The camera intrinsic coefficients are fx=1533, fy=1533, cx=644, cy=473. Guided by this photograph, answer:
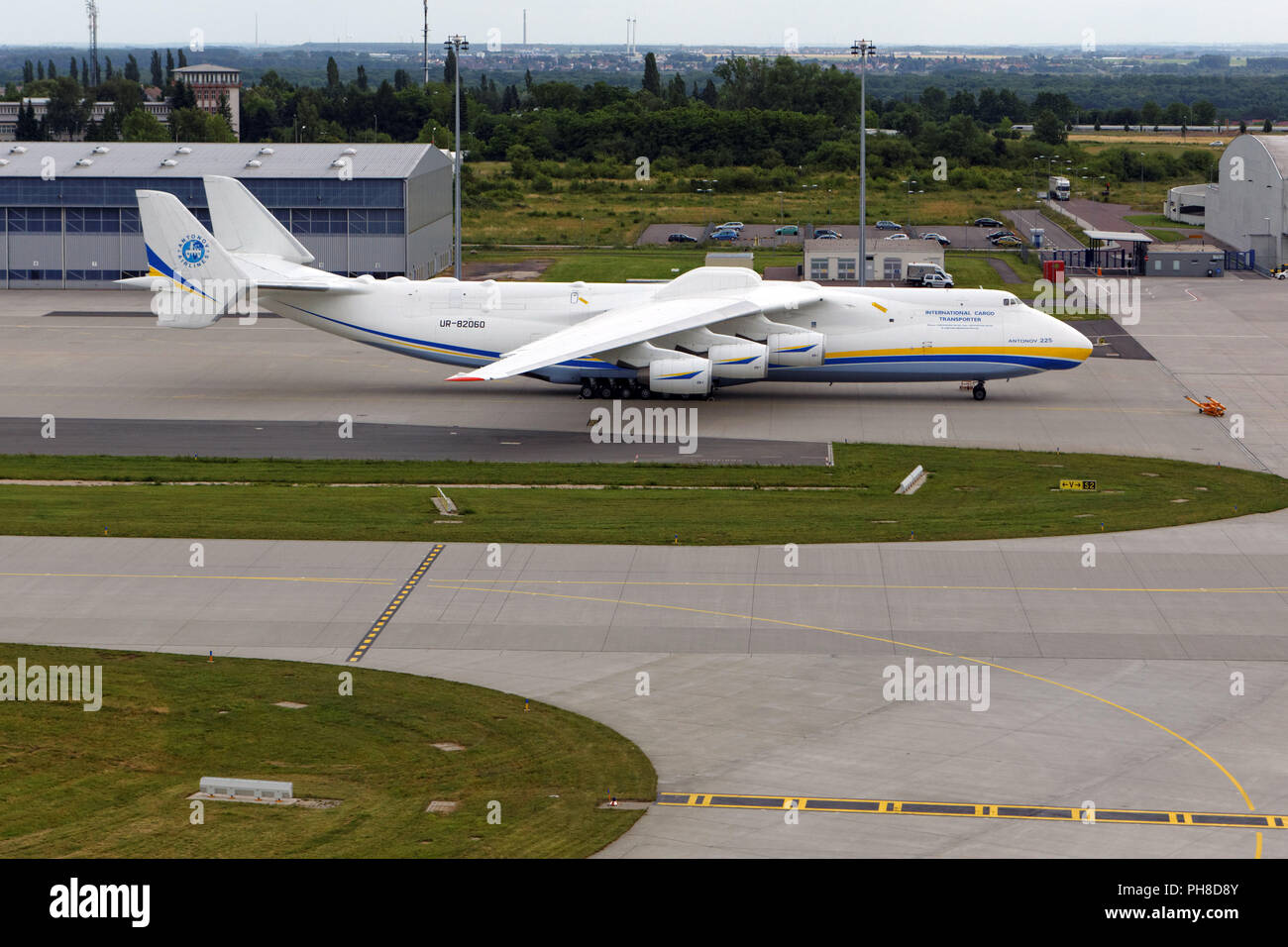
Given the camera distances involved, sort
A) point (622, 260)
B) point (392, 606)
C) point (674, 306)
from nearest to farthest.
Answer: point (392, 606) → point (674, 306) → point (622, 260)

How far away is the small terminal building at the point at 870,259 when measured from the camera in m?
93.8

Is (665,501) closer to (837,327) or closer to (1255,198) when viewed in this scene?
(837,327)

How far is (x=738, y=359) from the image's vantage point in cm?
5641

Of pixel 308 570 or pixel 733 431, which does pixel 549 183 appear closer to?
pixel 733 431

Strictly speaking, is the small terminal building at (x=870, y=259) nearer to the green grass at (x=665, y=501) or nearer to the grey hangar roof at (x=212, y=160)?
the grey hangar roof at (x=212, y=160)

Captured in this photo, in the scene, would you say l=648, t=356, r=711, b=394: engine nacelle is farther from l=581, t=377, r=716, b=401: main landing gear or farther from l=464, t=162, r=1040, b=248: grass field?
l=464, t=162, r=1040, b=248: grass field

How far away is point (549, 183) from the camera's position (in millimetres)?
150875

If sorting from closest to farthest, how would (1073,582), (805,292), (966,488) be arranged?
(1073,582), (966,488), (805,292)

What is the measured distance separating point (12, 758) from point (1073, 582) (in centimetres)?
2280

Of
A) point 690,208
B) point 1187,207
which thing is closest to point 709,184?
point 690,208

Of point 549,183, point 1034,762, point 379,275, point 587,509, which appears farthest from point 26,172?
point 1034,762

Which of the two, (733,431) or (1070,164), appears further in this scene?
(1070,164)

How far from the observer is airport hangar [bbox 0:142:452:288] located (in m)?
87.2

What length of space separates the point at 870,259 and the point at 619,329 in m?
45.1
